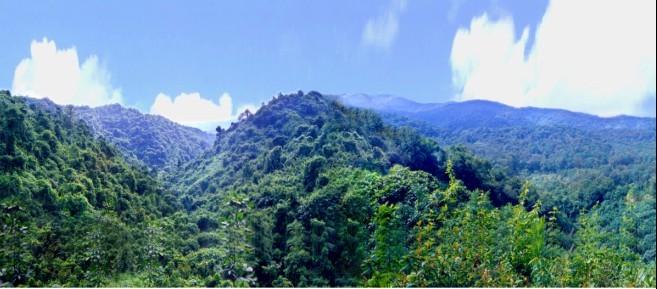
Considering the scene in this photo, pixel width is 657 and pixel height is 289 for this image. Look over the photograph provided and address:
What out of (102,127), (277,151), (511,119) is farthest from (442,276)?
(511,119)

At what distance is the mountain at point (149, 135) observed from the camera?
23.2 m

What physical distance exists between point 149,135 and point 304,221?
18897 millimetres

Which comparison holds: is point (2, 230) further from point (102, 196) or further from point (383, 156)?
point (383, 156)

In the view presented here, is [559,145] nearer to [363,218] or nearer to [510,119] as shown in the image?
[510,119]

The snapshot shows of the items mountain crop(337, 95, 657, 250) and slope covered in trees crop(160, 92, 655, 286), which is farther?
mountain crop(337, 95, 657, 250)

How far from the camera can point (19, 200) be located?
5.97 m

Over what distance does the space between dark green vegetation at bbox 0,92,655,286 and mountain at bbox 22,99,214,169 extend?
362 inches

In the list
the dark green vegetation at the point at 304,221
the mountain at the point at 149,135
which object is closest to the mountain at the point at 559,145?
the dark green vegetation at the point at 304,221

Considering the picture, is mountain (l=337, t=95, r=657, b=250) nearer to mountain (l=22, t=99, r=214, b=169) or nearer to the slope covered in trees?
the slope covered in trees

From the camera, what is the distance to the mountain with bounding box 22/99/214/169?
23219 mm

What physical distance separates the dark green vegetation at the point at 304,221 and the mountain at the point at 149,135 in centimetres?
919

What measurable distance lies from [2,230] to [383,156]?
824cm

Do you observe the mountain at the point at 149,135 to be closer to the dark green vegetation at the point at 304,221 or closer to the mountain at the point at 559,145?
the dark green vegetation at the point at 304,221

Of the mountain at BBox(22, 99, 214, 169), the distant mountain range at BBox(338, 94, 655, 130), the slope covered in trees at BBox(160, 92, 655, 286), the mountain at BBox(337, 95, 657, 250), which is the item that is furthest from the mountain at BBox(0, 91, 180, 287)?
the distant mountain range at BBox(338, 94, 655, 130)
